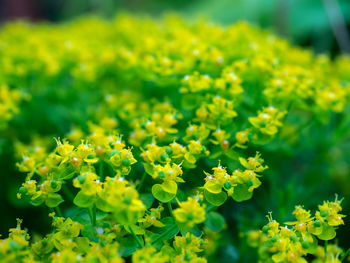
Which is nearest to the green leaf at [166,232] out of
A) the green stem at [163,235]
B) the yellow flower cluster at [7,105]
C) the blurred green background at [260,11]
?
the green stem at [163,235]

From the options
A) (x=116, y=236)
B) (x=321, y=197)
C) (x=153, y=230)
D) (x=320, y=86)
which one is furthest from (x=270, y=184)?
(x=116, y=236)

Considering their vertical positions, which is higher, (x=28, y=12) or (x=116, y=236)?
(x=116, y=236)

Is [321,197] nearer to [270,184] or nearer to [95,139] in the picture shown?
[270,184]

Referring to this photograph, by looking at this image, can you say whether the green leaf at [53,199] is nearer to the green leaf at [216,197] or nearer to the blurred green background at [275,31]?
the green leaf at [216,197]

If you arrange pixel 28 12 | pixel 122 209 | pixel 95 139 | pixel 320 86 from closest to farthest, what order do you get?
pixel 122 209
pixel 95 139
pixel 320 86
pixel 28 12

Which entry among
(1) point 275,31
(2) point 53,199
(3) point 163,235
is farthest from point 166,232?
(1) point 275,31

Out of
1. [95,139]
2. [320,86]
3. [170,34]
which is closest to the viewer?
[95,139]

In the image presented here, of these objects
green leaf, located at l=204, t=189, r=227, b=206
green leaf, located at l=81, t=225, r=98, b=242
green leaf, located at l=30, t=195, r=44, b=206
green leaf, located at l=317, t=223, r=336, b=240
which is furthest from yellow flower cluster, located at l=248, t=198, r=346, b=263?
green leaf, located at l=30, t=195, r=44, b=206

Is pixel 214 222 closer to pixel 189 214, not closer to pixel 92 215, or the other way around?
pixel 189 214
